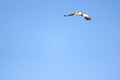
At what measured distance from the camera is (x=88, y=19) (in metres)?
25.1

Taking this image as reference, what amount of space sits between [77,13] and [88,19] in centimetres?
198

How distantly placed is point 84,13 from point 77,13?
1208 mm

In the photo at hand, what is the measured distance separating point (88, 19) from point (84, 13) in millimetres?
1712

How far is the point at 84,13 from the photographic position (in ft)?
86.7

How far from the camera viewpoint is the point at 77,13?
25953 mm
